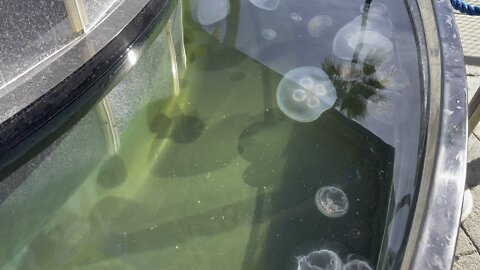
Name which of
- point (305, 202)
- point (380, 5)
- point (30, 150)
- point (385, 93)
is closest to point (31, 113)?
point (30, 150)

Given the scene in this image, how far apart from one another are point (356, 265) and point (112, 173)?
38.0 inches

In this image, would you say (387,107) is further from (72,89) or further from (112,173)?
(72,89)

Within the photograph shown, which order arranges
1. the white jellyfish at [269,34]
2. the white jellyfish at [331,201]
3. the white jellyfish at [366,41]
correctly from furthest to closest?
the white jellyfish at [269,34] < the white jellyfish at [366,41] < the white jellyfish at [331,201]

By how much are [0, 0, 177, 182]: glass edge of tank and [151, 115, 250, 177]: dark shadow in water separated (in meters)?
0.34

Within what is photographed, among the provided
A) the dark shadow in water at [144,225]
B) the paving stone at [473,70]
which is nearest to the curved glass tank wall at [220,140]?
the dark shadow in water at [144,225]

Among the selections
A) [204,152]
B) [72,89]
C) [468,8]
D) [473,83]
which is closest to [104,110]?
[72,89]

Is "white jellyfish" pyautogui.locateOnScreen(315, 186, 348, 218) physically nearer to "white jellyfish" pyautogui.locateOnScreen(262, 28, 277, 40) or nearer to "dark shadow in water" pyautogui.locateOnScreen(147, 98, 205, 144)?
"dark shadow in water" pyautogui.locateOnScreen(147, 98, 205, 144)

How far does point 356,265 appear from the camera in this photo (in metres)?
1.54

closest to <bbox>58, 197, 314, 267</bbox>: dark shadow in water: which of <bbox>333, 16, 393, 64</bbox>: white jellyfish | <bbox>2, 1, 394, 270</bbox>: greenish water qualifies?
<bbox>2, 1, 394, 270</bbox>: greenish water

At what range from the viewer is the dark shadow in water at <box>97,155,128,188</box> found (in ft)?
6.02

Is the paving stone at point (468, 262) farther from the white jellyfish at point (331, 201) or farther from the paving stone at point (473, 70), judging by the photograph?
the paving stone at point (473, 70)

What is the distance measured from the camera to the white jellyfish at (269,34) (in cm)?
241

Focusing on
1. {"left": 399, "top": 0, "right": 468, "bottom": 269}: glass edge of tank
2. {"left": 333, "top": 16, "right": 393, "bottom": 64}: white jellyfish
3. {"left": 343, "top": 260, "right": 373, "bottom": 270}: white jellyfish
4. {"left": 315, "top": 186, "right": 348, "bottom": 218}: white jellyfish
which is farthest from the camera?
{"left": 333, "top": 16, "right": 393, "bottom": 64}: white jellyfish

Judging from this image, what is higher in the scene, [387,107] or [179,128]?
[387,107]
